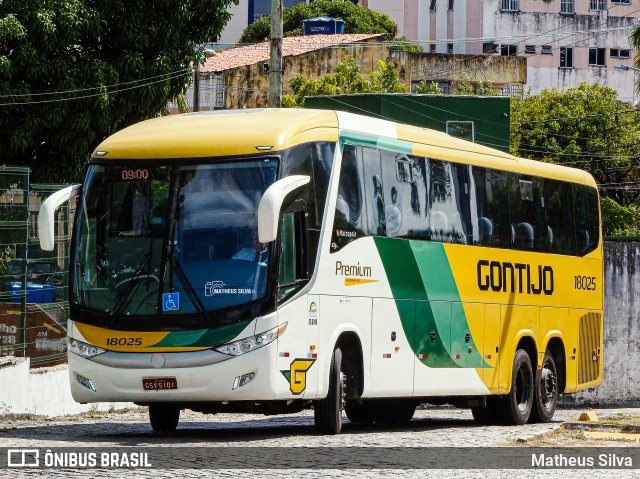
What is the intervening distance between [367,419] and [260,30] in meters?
67.6

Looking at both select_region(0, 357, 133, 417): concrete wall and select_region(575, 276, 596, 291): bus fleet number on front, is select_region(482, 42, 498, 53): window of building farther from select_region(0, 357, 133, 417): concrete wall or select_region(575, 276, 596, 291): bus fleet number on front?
select_region(0, 357, 133, 417): concrete wall

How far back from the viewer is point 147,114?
1157 inches

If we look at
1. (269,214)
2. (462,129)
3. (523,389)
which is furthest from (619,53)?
(269,214)

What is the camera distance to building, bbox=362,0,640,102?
3450 inches

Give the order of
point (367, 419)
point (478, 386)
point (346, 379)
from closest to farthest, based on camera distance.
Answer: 1. point (346, 379)
2. point (478, 386)
3. point (367, 419)

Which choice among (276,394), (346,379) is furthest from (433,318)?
(276,394)

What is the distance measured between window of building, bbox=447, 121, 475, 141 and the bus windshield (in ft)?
97.4

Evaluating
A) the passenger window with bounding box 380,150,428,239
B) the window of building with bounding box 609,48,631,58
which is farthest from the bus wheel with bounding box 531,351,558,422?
the window of building with bounding box 609,48,631,58

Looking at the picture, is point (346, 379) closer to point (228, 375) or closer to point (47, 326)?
point (228, 375)

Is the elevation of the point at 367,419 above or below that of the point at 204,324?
below

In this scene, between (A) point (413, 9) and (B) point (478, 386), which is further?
(A) point (413, 9)

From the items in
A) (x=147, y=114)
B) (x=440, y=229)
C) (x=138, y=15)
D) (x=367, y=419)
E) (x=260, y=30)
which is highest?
(x=260, y=30)

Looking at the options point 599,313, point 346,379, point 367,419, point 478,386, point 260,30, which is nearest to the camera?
point 346,379

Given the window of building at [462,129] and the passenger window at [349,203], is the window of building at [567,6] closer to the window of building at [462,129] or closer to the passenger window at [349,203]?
the window of building at [462,129]
